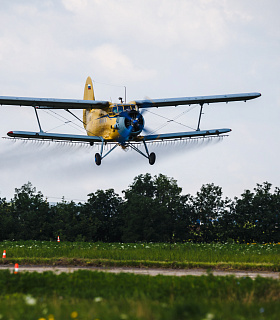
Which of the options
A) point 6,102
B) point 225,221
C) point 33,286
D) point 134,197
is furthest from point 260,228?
point 33,286

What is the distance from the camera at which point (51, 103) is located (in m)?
38.4

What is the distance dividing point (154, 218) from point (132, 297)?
7882cm

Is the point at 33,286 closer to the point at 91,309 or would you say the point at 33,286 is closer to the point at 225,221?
the point at 91,309

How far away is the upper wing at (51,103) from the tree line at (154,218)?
155 ft

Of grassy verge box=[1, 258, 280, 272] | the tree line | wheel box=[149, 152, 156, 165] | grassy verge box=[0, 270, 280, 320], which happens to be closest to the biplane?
wheel box=[149, 152, 156, 165]

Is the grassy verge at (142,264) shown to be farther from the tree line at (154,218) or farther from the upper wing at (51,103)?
the tree line at (154,218)

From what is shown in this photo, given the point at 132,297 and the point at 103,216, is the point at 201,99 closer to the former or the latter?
the point at 132,297

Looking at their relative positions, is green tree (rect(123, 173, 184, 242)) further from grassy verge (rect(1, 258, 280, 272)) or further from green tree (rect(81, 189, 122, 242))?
grassy verge (rect(1, 258, 280, 272))

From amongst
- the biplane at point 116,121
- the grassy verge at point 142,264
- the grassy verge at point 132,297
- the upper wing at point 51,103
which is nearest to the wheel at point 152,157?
the biplane at point 116,121

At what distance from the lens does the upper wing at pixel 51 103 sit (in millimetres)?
37062

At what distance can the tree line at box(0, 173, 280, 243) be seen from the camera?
3514 inches

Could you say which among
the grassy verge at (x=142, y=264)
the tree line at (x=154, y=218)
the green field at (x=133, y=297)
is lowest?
the green field at (x=133, y=297)

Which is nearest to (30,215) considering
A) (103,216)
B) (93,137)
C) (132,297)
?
(103,216)

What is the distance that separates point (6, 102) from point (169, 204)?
206 feet
